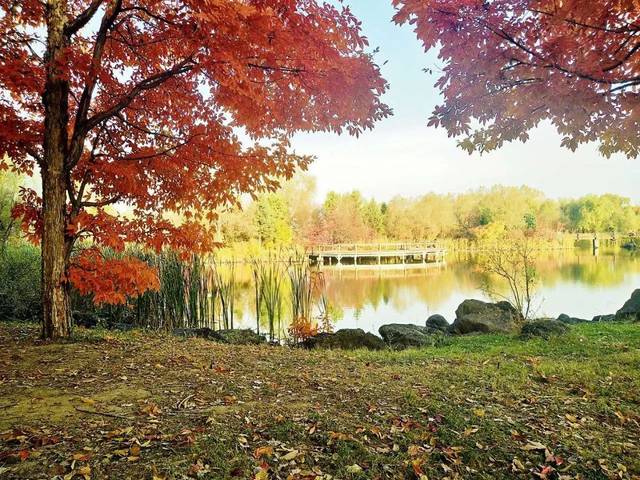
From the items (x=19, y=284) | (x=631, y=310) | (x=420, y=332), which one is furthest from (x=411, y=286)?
(x=19, y=284)

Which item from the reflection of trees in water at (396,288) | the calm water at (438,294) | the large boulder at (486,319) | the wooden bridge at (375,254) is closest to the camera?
the large boulder at (486,319)

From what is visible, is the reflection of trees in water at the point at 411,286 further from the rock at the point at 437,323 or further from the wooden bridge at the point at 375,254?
the wooden bridge at the point at 375,254

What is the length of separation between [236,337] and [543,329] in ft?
14.7

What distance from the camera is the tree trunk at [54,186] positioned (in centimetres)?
466

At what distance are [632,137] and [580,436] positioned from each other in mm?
2708


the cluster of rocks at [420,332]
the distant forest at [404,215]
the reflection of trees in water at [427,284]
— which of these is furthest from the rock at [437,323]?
the distant forest at [404,215]

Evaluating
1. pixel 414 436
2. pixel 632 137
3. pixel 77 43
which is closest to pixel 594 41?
pixel 632 137

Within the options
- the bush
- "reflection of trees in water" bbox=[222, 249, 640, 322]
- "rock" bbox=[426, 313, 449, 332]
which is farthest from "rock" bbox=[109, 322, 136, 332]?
"rock" bbox=[426, 313, 449, 332]

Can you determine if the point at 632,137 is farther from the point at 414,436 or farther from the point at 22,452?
the point at 22,452

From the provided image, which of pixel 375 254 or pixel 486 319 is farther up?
pixel 375 254

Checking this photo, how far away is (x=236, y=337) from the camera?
6930mm

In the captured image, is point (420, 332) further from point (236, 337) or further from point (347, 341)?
point (236, 337)

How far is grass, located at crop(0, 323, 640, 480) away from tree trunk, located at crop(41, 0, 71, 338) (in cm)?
43

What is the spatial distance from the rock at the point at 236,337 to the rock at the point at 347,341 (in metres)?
0.85
